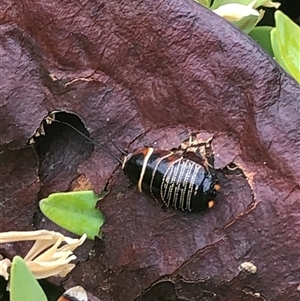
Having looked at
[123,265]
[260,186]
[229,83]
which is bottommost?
[123,265]

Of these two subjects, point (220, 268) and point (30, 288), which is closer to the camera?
point (30, 288)

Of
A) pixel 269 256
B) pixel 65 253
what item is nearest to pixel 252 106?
pixel 269 256

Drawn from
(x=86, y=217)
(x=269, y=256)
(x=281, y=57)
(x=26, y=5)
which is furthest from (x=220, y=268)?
(x=26, y=5)

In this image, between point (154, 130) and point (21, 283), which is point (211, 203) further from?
point (21, 283)

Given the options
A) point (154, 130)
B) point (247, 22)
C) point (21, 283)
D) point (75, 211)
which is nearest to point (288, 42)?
point (247, 22)

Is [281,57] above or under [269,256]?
above

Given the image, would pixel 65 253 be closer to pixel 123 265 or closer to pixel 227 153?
pixel 123 265
